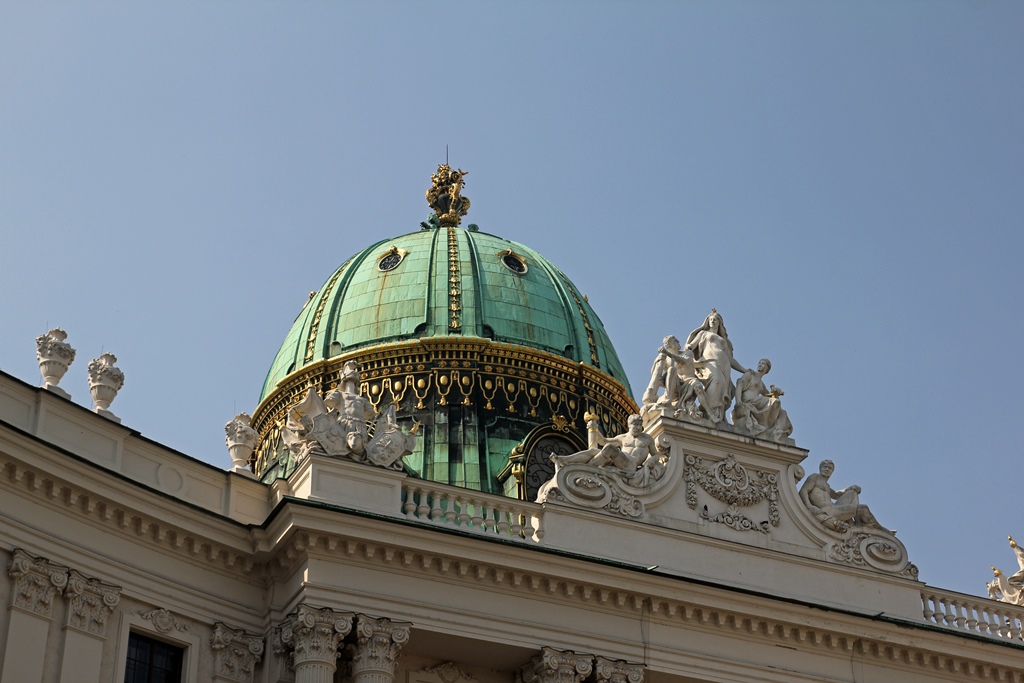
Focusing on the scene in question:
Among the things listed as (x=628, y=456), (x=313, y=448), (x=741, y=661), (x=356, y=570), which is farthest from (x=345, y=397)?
(x=741, y=661)

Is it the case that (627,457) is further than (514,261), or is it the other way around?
(514,261)

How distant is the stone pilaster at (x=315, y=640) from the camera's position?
24188mm

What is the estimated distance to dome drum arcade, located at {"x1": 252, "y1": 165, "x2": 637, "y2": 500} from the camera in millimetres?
33719

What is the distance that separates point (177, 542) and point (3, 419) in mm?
3039

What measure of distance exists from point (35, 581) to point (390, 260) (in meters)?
15.7

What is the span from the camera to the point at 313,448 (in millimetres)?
26047

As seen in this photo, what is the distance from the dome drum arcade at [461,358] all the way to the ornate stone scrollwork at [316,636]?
8.57 metres

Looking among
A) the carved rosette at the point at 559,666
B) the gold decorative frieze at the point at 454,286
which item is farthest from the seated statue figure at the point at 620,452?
the gold decorative frieze at the point at 454,286

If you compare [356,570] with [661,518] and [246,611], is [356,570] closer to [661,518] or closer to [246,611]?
[246,611]

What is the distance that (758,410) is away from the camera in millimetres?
30016

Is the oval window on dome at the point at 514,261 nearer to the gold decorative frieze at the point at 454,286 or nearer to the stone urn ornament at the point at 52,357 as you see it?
the gold decorative frieze at the point at 454,286

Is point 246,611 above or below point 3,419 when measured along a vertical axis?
below

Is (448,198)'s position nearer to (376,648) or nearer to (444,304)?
(444,304)

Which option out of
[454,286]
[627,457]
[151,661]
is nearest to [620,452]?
[627,457]
